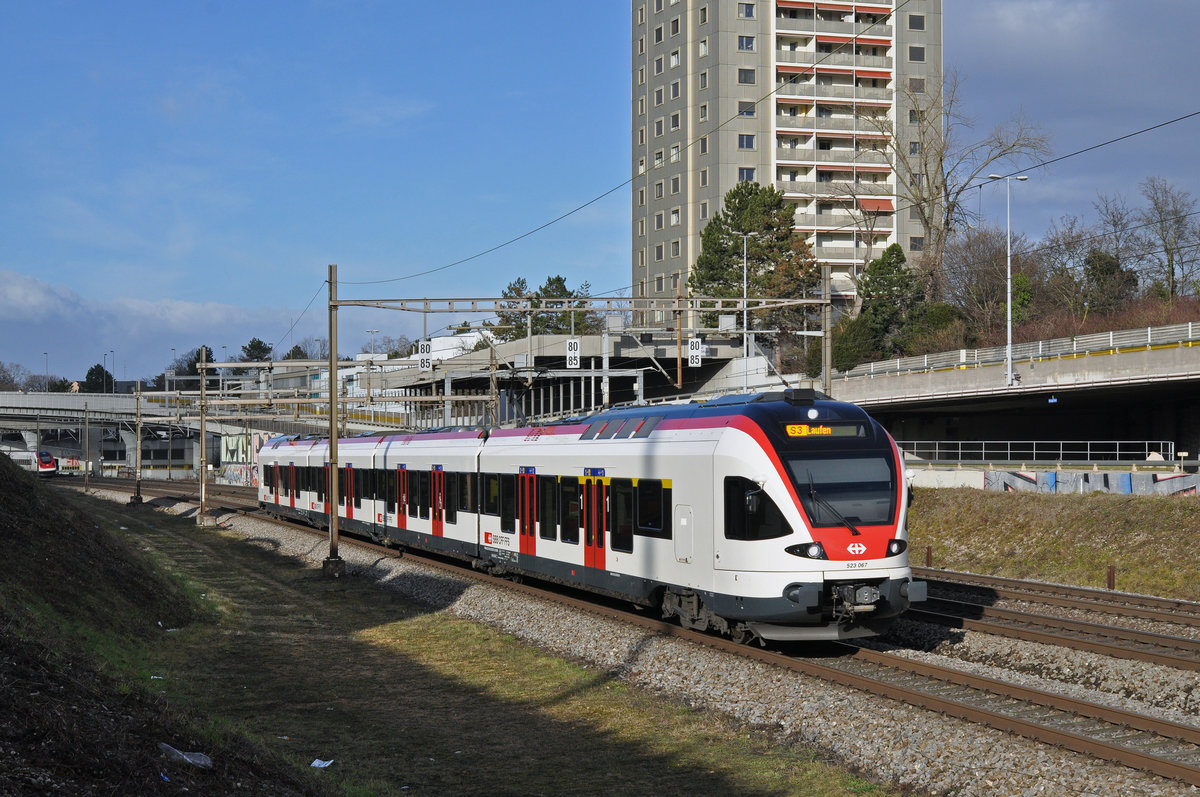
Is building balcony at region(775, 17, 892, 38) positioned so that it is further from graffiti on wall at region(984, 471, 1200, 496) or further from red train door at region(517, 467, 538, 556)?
red train door at region(517, 467, 538, 556)

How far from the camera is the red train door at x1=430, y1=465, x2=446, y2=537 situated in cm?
2867

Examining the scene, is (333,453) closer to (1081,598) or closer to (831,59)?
(1081,598)

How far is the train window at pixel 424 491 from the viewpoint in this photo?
29823 millimetres

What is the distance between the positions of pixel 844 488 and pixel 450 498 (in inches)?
583

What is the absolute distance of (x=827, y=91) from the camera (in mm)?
88562

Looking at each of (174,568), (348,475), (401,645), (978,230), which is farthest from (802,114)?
(401,645)

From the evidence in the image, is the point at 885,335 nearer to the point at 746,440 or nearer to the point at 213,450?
the point at 746,440

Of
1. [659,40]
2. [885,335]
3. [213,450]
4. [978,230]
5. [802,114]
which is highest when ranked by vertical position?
[659,40]

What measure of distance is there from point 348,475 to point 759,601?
25.4 meters

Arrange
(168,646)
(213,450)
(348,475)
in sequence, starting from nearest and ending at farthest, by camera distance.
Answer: (168,646)
(348,475)
(213,450)

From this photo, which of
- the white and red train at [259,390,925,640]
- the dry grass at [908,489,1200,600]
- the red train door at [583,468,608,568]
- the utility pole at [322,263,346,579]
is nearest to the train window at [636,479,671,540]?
the white and red train at [259,390,925,640]

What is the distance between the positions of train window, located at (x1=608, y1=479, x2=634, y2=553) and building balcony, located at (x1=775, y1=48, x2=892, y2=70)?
75.5 m

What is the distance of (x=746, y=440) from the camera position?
15484mm

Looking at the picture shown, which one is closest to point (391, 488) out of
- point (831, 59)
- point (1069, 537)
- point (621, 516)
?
point (621, 516)
